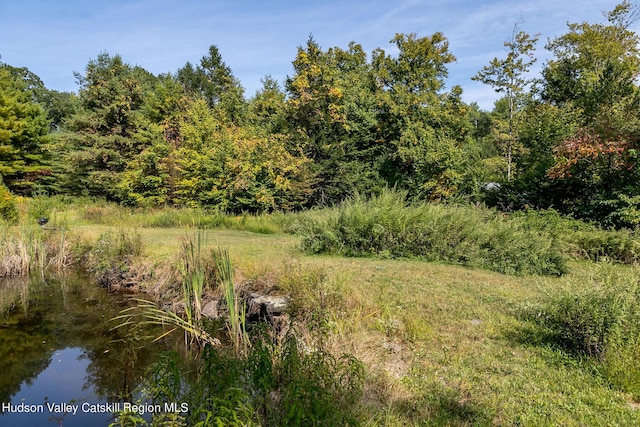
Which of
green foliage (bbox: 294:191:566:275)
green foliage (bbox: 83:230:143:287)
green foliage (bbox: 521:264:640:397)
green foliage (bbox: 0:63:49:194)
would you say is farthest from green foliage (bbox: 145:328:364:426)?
green foliage (bbox: 0:63:49:194)

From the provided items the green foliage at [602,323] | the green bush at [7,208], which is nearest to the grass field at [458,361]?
the green foliage at [602,323]

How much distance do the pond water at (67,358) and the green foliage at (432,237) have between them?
4.87 metres

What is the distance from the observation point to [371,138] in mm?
22172

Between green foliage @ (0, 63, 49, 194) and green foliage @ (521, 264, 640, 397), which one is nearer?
green foliage @ (521, 264, 640, 397)

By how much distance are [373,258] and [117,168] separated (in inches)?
853

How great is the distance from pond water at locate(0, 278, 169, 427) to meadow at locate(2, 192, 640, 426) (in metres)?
0.92

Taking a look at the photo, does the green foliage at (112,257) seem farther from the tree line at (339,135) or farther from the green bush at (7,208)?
the tree line at (339,135)

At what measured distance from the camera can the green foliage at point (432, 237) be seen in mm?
8180

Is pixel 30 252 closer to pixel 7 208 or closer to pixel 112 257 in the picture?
pixel 112 257

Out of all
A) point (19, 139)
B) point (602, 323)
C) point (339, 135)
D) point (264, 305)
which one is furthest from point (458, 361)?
point (19, 139)

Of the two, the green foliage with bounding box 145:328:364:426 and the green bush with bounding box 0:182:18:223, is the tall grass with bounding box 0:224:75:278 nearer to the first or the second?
the green bush with bounding box 0:182:18:223

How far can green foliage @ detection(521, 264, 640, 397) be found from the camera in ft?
11.5

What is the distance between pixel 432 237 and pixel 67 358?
7508mm

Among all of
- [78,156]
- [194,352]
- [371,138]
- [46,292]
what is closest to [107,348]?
[194,352]
